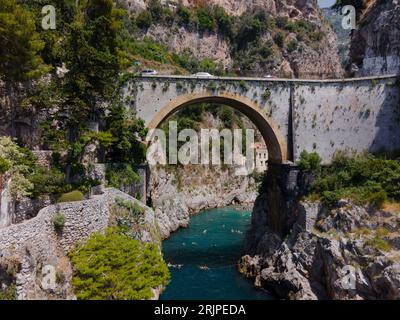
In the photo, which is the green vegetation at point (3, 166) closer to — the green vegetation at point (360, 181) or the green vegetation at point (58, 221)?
the green vegetation at point (58, 221)

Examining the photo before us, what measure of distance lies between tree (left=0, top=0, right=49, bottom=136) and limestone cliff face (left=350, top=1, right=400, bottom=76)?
2061 centimetres

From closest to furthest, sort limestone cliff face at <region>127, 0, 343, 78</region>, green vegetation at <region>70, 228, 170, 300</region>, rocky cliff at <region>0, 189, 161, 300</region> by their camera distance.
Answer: rocky cliff at <region>0, 189, 161, 300</region>
green vegetation at <region>70, 228, 170, 300</region>
limestone cliff face at <region>127, 0, 343, 78</region>

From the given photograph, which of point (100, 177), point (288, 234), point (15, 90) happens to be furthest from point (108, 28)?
point (288, 234)

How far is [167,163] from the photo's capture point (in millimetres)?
46500

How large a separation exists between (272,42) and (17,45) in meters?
52.9

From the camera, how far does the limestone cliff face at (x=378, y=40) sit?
26.2 m

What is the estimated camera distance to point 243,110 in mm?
26484

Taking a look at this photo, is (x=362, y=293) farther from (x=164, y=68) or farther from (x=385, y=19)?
(x=164, y=68)

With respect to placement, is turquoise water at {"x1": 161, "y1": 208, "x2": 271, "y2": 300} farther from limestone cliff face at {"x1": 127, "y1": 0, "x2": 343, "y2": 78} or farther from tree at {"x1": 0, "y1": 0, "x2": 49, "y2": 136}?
limestone cliff face at {"x1": 127, "y1": 0, "x2": 343, "y2": 78}

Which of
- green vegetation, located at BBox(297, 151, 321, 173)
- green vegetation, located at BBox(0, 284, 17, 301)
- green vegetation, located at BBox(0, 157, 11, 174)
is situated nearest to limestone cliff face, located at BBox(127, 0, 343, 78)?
green vegetation, located at BBox(297, 151, 321, 173)

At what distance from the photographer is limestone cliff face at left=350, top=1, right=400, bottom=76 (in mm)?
26250

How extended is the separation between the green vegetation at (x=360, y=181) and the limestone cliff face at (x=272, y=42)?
115ft

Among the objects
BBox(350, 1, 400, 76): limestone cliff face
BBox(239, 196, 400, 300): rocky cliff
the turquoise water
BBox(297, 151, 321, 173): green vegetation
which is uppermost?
BBox(350, 1, 400, 76): limestone cliff face
